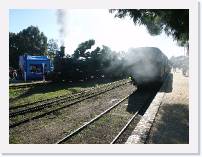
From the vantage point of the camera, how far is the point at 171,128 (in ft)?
35.4

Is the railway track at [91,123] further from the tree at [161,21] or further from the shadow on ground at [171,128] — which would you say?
the tree at [161,21]

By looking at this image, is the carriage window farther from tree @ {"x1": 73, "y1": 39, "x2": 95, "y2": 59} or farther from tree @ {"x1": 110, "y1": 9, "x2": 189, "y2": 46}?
tree @ {"x1": 110, "y1": 9, "x2": 189, "y2": 46}

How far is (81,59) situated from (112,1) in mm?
24864

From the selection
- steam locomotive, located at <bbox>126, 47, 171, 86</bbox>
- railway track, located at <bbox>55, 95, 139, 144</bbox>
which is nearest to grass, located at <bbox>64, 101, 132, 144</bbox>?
railway track, located at <bbox>55, 95, 139, 144</bbox>

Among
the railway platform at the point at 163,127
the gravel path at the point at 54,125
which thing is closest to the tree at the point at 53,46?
the gravel path at the point at 54,125

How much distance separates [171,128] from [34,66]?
25448 mm

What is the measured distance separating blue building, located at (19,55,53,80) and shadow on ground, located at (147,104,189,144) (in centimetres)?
2088

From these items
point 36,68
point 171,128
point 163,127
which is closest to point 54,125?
point 163,127

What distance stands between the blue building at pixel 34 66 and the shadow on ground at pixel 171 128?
20876mm

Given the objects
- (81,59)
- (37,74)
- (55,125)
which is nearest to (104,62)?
(81,59)

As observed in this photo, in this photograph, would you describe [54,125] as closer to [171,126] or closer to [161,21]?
[171,126]
